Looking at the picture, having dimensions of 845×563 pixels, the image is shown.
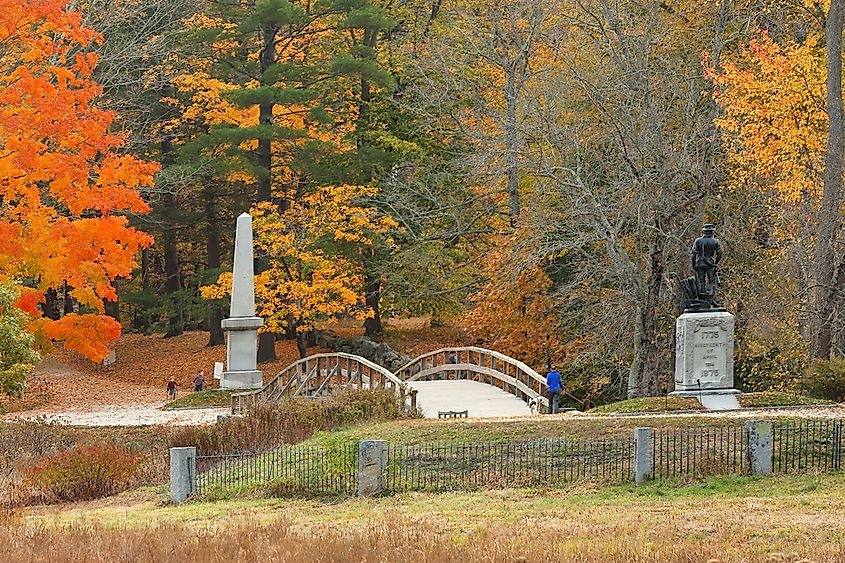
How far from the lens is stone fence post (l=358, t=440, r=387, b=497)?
16.0 m

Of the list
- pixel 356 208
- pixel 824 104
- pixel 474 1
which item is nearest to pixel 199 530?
pixel 824 104

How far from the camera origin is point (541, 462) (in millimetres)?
16734

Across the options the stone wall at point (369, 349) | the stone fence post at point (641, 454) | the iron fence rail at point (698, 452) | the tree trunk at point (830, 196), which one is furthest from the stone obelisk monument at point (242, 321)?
the stone fence post at point (641, 454)

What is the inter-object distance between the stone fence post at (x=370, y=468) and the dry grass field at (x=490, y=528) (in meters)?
0.46

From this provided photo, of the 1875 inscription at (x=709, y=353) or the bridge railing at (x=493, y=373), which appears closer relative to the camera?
the 1875 inscription at (x=709, y=353)

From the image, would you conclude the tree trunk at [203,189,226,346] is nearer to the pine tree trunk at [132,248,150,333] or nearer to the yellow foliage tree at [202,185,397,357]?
the pine tree trunk at [132,248,150,333]

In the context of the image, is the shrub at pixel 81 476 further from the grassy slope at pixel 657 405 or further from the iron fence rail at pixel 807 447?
the iron fence rail at pixel 807 447

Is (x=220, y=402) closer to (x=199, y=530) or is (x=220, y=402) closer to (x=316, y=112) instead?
(x=316, y=112)

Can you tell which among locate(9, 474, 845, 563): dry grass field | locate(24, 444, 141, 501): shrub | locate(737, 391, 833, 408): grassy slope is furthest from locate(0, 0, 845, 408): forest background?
locate(9, 474, 845, 563): dry grass field

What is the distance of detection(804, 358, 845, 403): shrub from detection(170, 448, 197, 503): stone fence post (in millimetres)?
13067

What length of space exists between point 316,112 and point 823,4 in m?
17.4

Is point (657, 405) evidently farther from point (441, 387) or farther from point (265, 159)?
point (265, 159)

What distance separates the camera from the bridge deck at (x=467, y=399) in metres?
28.5

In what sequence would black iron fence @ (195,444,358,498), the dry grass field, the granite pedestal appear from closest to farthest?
the dry grass field < black iron fence @ (195,444,358,498) < the granite pedestal
